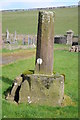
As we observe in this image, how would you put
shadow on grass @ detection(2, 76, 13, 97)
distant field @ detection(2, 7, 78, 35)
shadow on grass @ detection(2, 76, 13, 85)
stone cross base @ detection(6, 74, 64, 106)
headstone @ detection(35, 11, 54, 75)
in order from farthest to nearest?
distant field @ detection(2, 7, 78, 35) < shadow on grass @ detection(2, 76, 13, 85) < shadow on grass @ detection(2, 76, 13, 97) < headstone @ detection(35, 11, 54, 75) < stone cross base @ detection(6, 74, 64, 106)

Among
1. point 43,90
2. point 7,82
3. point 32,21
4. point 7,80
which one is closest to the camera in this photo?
point 43,90

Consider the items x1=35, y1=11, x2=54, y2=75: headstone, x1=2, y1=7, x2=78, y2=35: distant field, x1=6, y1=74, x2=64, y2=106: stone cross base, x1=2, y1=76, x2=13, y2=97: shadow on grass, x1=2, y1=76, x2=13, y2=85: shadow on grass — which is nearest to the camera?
x1=6, y1=74, x2=64, y2=106: stone cross base

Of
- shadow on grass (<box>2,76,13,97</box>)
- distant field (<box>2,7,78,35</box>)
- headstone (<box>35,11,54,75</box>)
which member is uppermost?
distant field (<box>2,7,78,35</box>)

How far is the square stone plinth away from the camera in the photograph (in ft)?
30.9

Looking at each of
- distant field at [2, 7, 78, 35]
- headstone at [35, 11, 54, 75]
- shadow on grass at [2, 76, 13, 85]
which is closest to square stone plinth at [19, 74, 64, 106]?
headstone at [35, 11, 54, 75]

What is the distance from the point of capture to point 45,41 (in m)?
9.62

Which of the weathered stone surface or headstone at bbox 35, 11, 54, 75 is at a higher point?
headstone at bbox 35, 11, 54, 75

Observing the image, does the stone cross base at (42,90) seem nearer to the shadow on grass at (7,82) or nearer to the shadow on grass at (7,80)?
the shadow on grass at (7,82)

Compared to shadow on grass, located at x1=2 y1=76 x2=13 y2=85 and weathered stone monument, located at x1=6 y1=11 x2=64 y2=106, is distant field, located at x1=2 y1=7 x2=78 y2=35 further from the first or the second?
weathered stone monument, located at x1=6 y1=11 x2=64 y2=106

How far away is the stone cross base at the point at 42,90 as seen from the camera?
9430mm

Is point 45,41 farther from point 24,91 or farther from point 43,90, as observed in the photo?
point 24,91

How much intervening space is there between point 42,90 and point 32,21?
65.7m

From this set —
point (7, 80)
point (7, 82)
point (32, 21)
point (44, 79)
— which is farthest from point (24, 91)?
point (32, 21)

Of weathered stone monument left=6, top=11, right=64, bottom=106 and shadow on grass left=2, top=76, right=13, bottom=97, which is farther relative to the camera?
shadow on grass left=2, top=76, right=13, bottom=97
